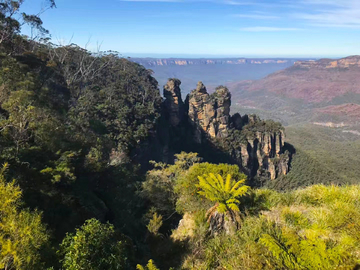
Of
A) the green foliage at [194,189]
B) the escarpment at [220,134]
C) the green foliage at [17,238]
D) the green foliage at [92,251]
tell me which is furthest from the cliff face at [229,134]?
the green foliage at [92,251]

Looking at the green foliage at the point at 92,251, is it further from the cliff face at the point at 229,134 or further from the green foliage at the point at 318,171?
the cliff face at the point at 229,134

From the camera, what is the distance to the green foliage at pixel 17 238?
5316 millimetres

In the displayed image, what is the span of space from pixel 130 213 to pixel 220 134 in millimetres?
45146

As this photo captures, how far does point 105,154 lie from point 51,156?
7.10 meters

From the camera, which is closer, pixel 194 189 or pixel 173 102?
pixel 194 189

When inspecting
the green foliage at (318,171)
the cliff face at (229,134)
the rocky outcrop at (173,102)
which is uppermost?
the rocky outcrop at (173,102)

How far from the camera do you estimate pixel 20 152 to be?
1132 centimetres

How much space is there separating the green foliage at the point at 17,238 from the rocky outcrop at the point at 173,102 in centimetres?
4806

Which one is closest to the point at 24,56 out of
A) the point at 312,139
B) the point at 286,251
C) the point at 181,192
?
the point at 181,192

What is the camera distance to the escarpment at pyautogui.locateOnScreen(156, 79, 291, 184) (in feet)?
178

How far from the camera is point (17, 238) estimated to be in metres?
5.66

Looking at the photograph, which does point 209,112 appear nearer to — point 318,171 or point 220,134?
point 220,134

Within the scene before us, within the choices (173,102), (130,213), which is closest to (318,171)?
(173,102)

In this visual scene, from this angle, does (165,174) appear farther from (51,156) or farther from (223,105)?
(223,105)
